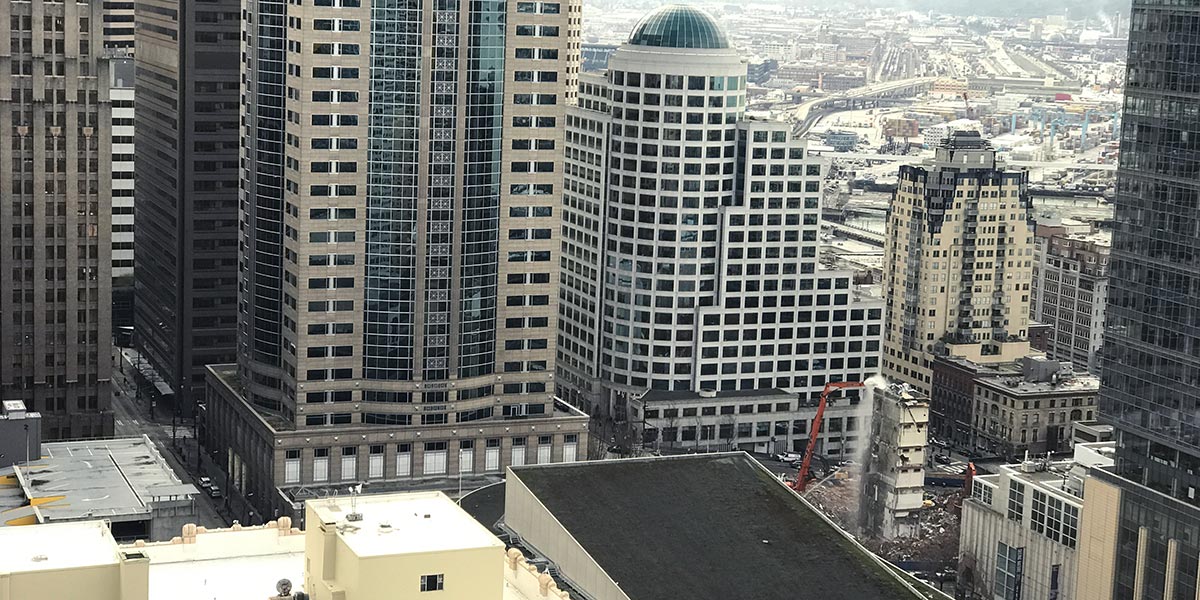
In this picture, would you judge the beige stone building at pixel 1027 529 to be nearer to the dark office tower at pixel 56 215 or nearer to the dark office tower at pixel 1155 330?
the dark office tower at pixel 1155 330

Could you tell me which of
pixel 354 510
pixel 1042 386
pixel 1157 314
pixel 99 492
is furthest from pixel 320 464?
pixel 1042 386

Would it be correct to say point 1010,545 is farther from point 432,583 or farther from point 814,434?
point 432,583

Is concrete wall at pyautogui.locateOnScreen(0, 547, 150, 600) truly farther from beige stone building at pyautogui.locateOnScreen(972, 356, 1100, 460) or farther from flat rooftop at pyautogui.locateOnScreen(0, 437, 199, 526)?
beige stone building at pyautogui.locateOnScreen(972, 356, 1100, 460)

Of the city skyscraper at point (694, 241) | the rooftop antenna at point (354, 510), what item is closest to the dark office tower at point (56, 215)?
the city skyscraper at point (694, 241)

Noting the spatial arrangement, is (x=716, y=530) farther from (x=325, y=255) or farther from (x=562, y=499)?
(x=325, y=255)

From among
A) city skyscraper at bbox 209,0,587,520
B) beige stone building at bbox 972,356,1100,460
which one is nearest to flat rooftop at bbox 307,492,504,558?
city skyscraper at bbox 209,0,587,520

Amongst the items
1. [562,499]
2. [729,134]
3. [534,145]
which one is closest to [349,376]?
[534,145]
